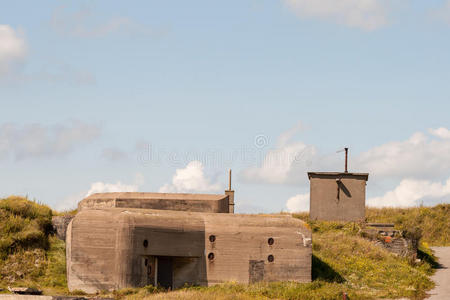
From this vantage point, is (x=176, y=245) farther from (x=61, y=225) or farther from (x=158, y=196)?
(x=61, y=225)

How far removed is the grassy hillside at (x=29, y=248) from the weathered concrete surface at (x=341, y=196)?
1629 centimetres

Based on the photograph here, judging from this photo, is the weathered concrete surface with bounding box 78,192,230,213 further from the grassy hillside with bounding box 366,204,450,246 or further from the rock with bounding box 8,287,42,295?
the grassy hillside with bounding box 366,204,450,246

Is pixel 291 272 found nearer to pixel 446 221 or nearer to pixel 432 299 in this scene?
pixel 432 299

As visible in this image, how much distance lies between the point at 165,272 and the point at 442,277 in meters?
14.3

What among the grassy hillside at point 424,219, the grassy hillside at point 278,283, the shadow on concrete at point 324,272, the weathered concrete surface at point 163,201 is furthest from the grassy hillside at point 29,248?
the grassy hillside at point 424,219

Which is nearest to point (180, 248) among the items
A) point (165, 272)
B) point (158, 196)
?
point (165, 272)

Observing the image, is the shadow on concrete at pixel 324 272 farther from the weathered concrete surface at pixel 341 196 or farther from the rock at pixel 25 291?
the rock at pixel 25 291

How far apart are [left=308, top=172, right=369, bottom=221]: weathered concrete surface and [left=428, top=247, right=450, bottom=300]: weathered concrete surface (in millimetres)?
5199

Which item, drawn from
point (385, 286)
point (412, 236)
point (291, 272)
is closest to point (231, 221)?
point (291, 272)

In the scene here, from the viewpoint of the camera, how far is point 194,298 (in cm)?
2373

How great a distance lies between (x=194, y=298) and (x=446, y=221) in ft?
96.4

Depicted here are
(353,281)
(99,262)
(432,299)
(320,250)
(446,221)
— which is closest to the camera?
(99,262)

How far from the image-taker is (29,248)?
29625mm

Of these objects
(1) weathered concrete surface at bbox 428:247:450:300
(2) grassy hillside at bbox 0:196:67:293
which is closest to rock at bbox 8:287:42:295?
(2) grassy hillside at bbox 0:196:67:293
